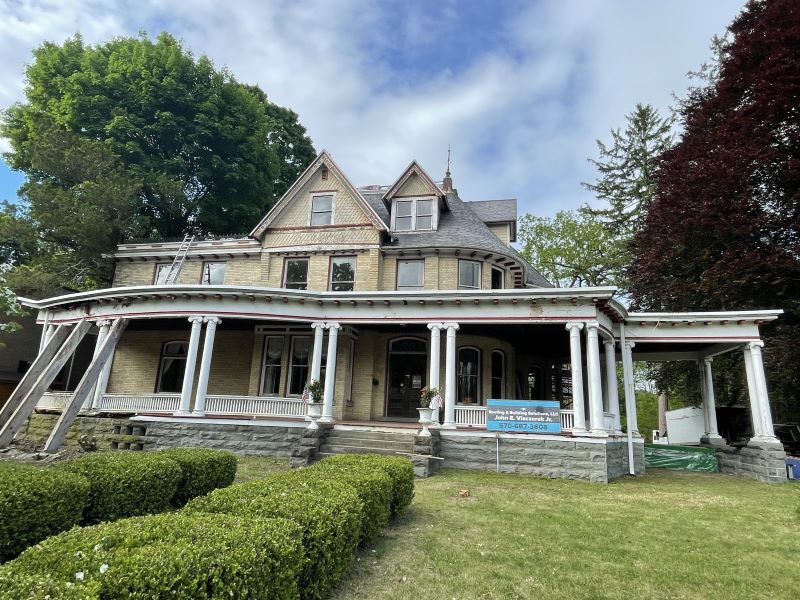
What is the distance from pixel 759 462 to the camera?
12555mm

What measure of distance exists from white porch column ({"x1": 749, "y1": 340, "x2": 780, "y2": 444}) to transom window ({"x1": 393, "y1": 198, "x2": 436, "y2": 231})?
10974 mm

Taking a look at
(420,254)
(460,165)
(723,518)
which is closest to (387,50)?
(420,254)

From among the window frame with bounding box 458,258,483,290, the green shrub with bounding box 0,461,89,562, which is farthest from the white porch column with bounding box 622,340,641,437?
the green shrub with bounding box 0,461,89,562

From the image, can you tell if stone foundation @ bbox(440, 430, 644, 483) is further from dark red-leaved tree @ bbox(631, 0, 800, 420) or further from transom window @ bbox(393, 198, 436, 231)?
transom window @ bbox(393, 198, 436, 231)

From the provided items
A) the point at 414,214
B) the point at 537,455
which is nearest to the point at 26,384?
the point at 537,455

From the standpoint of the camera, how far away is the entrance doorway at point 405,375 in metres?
16.5

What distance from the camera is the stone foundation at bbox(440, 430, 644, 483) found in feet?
36.9

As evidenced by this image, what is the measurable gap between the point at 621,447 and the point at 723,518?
5365mm

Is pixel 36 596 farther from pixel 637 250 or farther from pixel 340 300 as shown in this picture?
pixel 637 250

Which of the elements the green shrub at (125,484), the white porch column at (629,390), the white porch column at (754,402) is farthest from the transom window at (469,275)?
the green shrub at (125,484)

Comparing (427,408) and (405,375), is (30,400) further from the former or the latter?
(405,375)

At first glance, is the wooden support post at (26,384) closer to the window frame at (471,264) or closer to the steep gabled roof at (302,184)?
the steep gabled roof at (302,184)

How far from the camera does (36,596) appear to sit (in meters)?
2.22

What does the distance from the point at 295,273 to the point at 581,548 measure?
1454 cm
